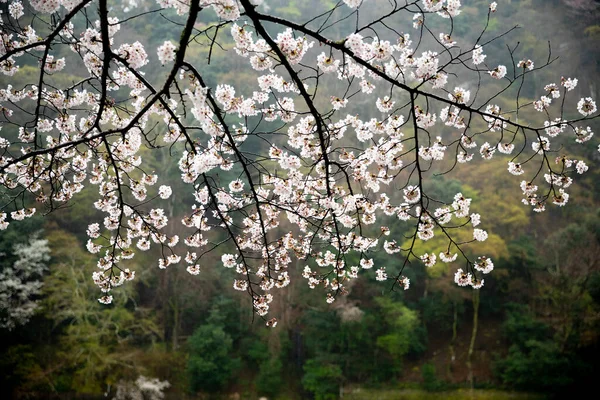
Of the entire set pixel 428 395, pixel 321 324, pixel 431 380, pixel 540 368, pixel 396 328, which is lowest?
pixel 428 395

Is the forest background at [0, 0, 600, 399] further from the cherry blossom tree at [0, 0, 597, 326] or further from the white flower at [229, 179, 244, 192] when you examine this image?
the white flower at [229, 179, 244, 192]

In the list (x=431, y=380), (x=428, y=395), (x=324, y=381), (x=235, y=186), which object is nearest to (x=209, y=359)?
(x=324, y=381)

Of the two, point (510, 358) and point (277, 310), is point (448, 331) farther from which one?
point (277, 310)

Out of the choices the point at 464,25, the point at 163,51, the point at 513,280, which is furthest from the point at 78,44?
the point at 464,25

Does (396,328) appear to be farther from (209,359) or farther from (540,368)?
(209,359)

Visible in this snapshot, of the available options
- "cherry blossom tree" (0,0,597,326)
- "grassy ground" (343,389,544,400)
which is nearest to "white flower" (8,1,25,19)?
"cherry blossom tree" (0,0,597,326)
